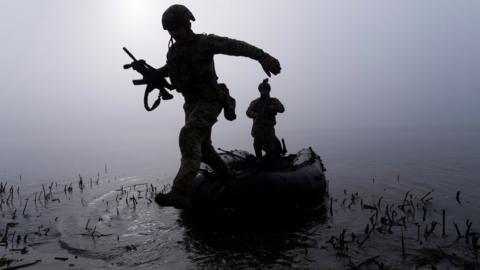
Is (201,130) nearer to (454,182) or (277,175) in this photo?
(277,175)

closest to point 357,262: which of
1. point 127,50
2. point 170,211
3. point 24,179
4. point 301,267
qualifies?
point 301,267

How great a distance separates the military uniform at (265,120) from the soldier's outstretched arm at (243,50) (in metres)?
8.29

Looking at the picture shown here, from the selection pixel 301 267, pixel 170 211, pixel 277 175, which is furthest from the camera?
pixel 170 211

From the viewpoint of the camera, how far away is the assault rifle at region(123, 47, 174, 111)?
5996 mm

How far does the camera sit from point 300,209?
9.81 meters

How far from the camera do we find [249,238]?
25.7 ft

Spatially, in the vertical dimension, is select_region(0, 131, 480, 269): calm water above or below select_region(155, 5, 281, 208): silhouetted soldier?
below

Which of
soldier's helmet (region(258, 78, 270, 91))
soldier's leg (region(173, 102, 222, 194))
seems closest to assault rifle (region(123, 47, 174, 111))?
soldier's leg (region(173, 102, 222, 194))

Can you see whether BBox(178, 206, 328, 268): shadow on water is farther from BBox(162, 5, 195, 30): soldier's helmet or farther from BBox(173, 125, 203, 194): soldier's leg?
BBox(162, 5, 195, 30): soldier's helmet

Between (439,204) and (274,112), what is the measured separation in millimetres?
6116

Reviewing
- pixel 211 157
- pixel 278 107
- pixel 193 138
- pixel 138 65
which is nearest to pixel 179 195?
pixel 193 138

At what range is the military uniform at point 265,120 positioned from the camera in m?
13.9

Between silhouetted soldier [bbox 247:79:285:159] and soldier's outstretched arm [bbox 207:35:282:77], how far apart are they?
8.13 metres

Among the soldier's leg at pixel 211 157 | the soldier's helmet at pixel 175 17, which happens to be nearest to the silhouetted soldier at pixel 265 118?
the soldier's leg at pixel 211 157
